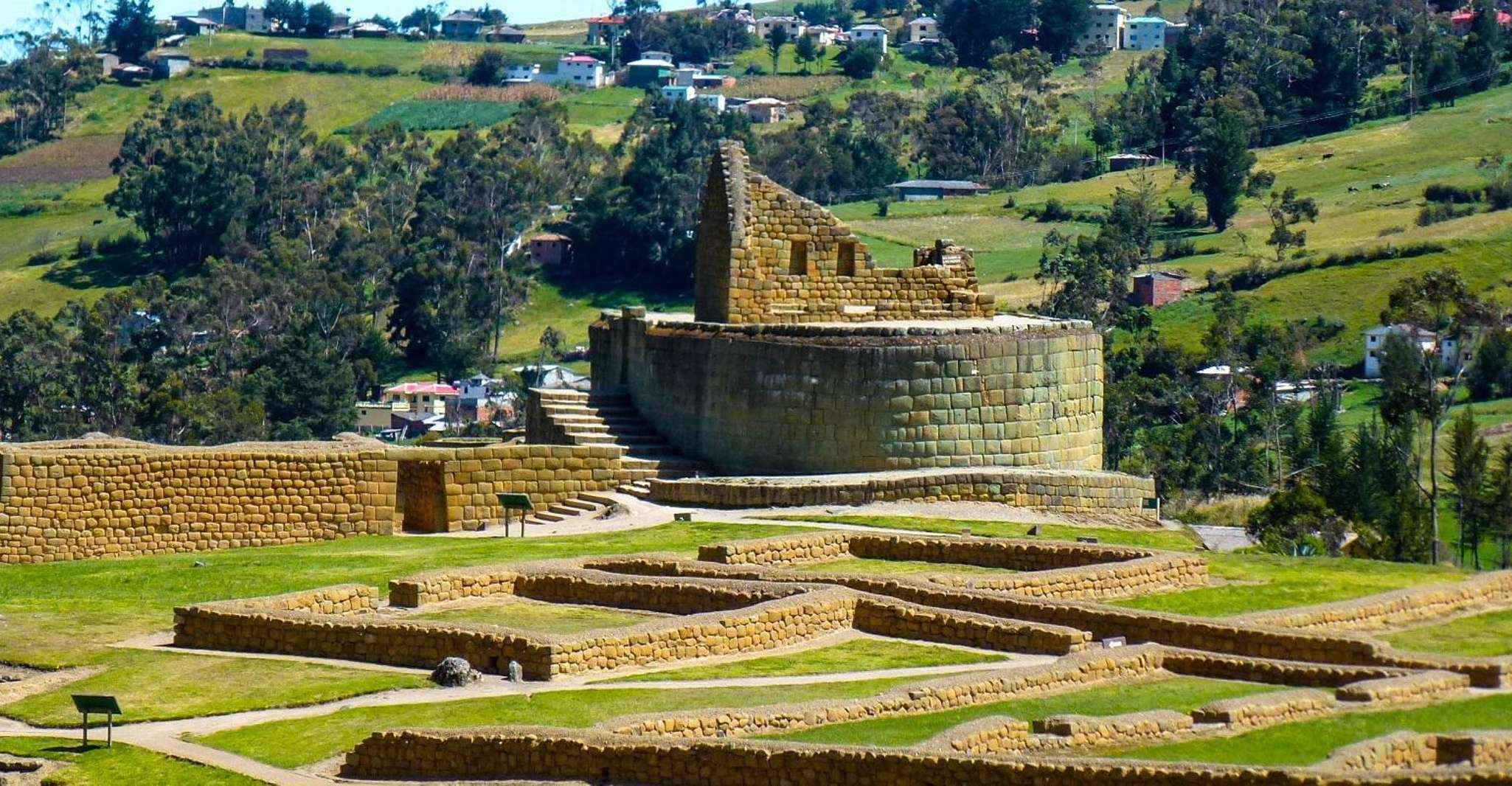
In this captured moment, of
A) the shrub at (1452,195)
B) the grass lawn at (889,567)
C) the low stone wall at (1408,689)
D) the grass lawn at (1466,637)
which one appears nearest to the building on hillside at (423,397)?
the shrub at (1452,195)

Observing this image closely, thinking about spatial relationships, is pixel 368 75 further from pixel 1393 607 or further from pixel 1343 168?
pixel 1393 607

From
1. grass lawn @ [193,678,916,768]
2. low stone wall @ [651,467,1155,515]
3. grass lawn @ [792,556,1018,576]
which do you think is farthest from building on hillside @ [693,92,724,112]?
grass lawn @ [193,678,916,768]

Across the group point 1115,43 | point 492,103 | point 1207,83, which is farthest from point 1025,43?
point 1207,83

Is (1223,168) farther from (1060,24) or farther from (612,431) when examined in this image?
(612,431)


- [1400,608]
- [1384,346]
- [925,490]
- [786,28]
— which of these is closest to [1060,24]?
[786,28]

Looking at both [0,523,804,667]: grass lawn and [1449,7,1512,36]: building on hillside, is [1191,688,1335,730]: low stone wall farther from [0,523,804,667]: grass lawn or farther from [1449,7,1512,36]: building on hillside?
[1449,7,1512,36]: building on hillside

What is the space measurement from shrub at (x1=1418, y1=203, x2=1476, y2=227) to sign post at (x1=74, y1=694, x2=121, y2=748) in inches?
3226

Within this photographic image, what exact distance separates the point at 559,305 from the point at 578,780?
89.1m

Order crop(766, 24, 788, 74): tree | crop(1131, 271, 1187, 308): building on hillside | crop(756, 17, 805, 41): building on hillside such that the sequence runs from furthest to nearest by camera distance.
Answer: crop(756, 17, 805, 41): building on hillside < crop(766, 24, 788, 74): tree < crop(1131, 271, 1187, 308): building on hillside

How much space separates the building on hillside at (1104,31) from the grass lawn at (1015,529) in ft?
430

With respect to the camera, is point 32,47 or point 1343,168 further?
point 32,47

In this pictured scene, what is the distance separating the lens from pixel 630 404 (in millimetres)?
47562

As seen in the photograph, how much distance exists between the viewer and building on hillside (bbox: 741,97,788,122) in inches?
6122

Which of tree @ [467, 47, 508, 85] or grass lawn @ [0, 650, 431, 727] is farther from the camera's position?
tree @ [467, 47, 508, 85]
